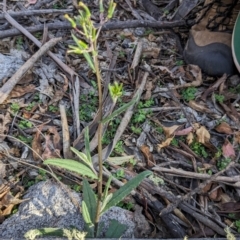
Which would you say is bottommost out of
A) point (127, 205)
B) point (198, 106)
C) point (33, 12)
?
point (127, 205)

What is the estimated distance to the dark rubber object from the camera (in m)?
1.98

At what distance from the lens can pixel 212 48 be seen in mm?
2041

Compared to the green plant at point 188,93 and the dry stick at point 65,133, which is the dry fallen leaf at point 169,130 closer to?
the green plant at point 188,93

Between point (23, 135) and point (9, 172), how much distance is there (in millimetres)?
172

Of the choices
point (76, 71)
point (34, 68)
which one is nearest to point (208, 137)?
point (76, 71)

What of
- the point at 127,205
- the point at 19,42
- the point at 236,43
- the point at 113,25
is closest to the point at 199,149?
the point at 127,205

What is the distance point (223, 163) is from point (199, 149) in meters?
0.10

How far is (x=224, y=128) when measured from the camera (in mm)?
1723

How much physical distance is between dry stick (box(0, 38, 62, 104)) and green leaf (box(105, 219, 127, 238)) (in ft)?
2.27

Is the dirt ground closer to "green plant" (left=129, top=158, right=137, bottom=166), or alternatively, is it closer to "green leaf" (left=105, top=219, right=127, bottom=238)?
"green plant" (left=129, top=158, right=137, bottom=166)

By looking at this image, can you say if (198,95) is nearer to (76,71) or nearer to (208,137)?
(208,137)

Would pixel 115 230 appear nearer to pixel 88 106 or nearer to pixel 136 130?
pixel 136 130

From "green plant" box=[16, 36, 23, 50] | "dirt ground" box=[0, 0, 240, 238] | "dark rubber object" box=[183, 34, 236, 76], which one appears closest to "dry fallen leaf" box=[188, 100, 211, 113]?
"dirt ground" box=[0, 0, 240, 238]

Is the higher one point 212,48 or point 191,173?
point 212,48
